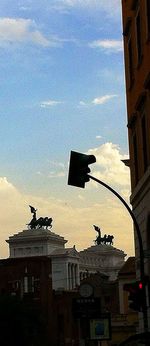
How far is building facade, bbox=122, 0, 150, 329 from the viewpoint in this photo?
25.0m

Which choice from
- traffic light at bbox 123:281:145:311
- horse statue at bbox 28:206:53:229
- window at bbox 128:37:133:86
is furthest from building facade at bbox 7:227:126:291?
traffic light at bbox 123:281:145:311

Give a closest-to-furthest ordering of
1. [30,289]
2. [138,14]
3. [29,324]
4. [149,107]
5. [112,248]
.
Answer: [149,107], [138,14], [29,324], [30,289], [112,248]

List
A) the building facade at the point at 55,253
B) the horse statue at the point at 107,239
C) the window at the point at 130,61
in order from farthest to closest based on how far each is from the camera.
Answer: the horse statue at the point at 107,239 → the building facade at the point at 55,253 → the window at the point at 130,61

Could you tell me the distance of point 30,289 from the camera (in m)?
96.1

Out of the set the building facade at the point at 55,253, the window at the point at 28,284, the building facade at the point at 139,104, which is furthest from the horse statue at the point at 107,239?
the building facade at the point at 139,104

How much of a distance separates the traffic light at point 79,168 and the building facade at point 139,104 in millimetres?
5223

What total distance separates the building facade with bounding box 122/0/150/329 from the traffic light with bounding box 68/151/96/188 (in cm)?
522

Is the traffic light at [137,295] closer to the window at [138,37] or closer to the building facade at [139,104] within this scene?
the building facade at [139,104]

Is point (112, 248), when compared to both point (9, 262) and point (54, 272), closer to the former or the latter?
point (54, 272)

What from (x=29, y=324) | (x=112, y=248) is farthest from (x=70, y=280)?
(x=29, y=324)

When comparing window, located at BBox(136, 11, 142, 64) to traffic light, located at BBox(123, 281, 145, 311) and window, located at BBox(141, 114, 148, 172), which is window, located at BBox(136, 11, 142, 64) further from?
traffic light, located at BBox(123, 281, 145, 311)

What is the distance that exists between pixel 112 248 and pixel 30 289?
250ft

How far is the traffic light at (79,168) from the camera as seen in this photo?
746 inches

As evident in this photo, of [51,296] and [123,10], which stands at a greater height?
[123,10]
